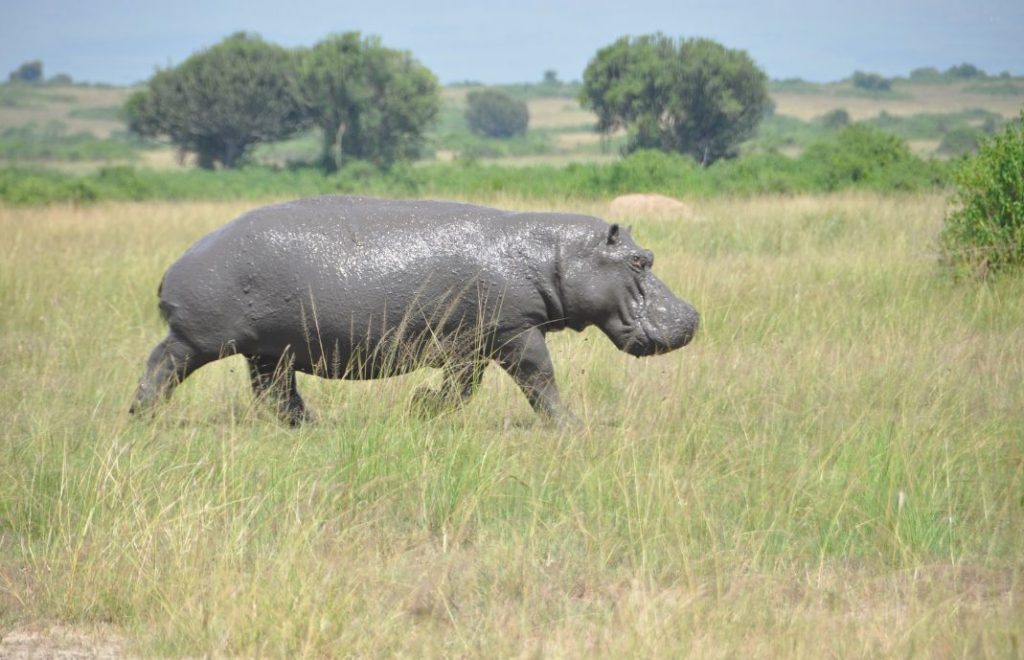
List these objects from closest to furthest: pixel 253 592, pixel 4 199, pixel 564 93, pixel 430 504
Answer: pixel 253 592
pixel 430 504
pixel 4 199
pixel 564 93

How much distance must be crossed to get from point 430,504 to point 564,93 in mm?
127907

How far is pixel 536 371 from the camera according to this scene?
6.15m

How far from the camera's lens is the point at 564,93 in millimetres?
130375

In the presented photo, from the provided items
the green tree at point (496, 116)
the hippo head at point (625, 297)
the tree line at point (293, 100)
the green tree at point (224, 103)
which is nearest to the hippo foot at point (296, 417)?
the hippo head at point (625, 297)

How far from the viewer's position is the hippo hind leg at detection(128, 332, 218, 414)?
611 centimetres

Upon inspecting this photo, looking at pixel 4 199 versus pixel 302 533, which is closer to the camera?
pixel 302 533

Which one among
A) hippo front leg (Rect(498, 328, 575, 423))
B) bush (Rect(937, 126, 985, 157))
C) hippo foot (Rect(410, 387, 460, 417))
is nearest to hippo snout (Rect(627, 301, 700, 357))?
hippo front leg (Rect(498, 328, 575, 423))

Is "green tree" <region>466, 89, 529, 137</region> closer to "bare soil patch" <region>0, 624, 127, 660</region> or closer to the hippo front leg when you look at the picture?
the hippo front leg

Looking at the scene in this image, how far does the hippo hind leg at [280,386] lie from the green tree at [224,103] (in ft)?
140

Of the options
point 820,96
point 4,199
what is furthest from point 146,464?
point 820,96

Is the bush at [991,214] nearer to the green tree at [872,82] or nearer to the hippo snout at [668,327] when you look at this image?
the hippo snout at [668,327]

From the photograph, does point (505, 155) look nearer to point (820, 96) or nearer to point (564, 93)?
point (820, 96)

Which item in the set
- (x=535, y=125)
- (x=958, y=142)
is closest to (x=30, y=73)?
(x=535, y=125)

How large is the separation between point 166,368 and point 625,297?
2220 mm
